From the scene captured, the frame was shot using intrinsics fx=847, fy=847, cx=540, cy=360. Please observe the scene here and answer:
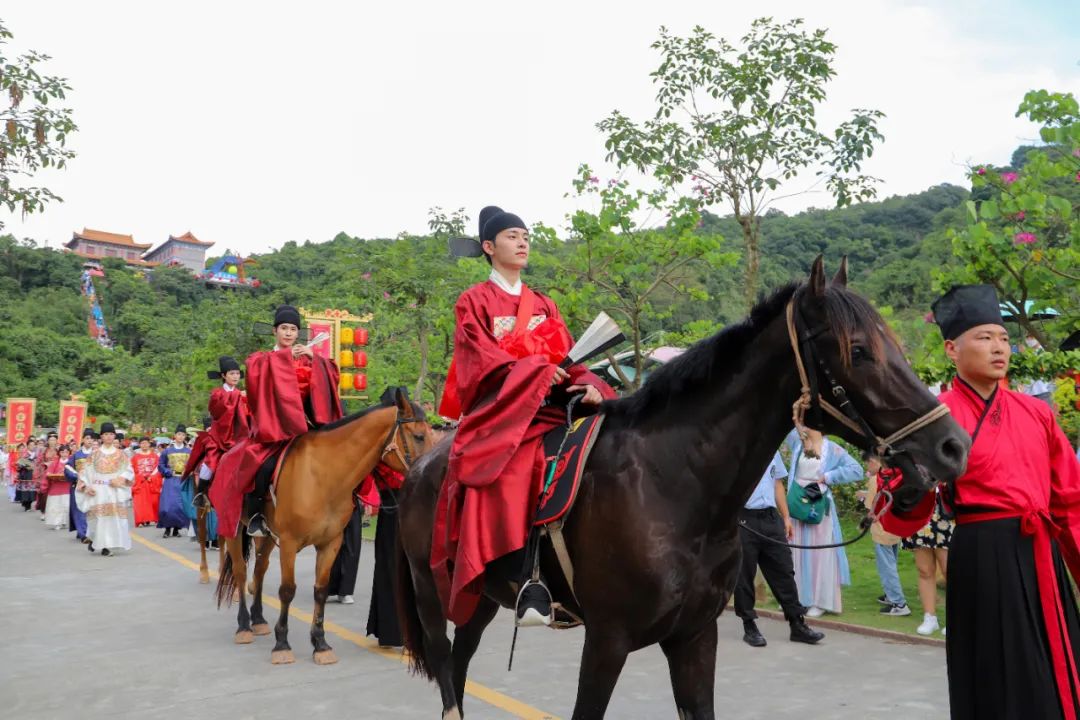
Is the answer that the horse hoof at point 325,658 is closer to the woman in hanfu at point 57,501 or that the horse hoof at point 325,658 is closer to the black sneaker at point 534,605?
the black sneaker at point 534,605

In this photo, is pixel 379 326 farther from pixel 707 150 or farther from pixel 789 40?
pixel 789 40

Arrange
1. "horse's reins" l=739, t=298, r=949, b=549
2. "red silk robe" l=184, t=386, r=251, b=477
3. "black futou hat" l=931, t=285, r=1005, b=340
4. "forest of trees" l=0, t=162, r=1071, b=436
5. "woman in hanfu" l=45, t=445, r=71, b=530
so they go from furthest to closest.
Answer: "woman in hanfu" l=45, t=445, r=71, b=530
"forest of trees" l=0, t=162, r=1071, b=436
"red silk robe" l=184, t=386, r=251, b=477
"black futou hat" l=931, t=285, r=1005, b=340
"horse's reins" l=739, t=298, r=949, b=549

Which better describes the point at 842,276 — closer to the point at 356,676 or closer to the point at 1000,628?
the point at 1000,628

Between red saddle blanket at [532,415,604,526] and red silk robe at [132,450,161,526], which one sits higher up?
red saddle blanket at [532,415,604,526]

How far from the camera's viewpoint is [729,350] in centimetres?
339

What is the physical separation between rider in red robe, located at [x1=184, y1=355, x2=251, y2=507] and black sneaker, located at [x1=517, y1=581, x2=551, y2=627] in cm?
609

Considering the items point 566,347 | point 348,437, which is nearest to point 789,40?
point 348,437

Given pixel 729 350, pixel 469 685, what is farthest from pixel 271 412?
pixel 729 350

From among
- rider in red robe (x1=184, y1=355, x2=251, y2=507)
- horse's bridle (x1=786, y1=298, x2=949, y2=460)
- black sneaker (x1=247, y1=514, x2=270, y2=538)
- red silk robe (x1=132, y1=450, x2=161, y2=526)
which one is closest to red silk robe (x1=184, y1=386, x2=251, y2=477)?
rider in red robe (x1=184, y1=355, x2=251, y2=507)

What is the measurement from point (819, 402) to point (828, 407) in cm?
5

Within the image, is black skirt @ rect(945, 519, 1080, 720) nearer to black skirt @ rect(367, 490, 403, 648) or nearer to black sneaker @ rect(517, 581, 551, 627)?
black sneaker @ rect(517, 581, 551, 627)

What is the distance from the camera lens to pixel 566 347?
425 cm

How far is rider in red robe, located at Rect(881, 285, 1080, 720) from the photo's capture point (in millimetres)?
3137

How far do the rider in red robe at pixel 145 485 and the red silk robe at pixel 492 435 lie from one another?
19.2 meters
